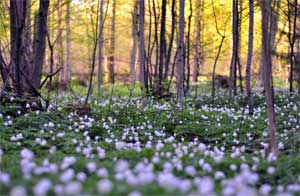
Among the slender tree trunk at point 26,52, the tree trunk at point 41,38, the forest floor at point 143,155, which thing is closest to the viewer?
the forest floor at point 143,155

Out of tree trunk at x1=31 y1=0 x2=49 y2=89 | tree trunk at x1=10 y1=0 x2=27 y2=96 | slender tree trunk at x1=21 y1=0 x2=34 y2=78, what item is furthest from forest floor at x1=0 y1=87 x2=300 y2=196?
slender tree trunk at x1=21 y1=0 x2=34 y2=78

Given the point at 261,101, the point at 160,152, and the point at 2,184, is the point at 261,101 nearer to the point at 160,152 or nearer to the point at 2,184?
the point at 160,152

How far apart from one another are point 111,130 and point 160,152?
263cm

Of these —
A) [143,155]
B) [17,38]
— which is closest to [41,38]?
[17,38]

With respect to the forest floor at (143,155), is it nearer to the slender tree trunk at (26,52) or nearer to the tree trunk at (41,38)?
the tree trunk at (41,38)

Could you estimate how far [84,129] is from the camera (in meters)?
7.46

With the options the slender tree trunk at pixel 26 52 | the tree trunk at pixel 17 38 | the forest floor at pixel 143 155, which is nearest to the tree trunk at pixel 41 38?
the slender tree trunk at pixel 26 52

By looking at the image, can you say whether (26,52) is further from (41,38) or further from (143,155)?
(143,155)

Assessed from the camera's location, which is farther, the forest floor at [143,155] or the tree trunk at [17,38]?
the tree trunk at [17,38]

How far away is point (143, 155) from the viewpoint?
485cm

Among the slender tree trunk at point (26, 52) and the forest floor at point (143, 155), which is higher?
the slender tree trunk at point (26, 52)

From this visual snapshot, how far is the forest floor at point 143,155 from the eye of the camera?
2998mm

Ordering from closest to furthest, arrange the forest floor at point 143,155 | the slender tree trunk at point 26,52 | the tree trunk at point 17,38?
the forest floor at point 143,155 < the tree trunk at point 17,38 < the slender tree trunk at point 26,52

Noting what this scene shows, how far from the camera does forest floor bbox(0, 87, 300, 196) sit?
300 cm
